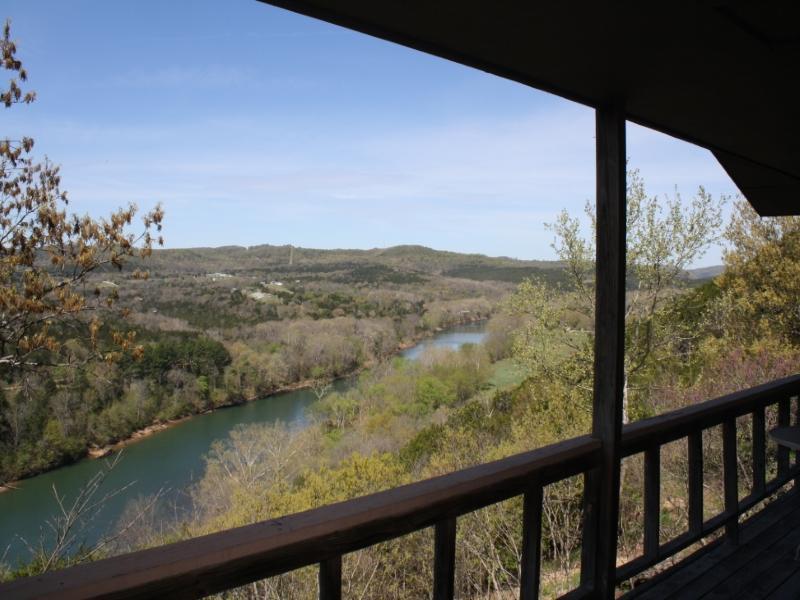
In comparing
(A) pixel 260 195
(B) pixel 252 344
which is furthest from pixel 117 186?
(A) pixel 260 195

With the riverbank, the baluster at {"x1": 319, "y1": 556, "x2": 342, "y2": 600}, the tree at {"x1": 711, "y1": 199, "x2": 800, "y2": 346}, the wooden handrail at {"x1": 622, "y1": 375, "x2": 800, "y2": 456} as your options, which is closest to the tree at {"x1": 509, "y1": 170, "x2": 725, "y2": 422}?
the tree at {"x1": 711, "y1": 199, "x2": 800, "y2": 346}

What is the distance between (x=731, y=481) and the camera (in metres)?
2.38

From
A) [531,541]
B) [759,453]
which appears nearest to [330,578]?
[531,541]

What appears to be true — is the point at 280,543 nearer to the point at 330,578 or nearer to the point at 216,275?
the point at 330,578

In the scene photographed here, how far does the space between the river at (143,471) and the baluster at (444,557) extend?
10288 millimetres

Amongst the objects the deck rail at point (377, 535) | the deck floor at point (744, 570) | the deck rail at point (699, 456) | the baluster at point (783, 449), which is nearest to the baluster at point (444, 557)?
the deck rail at point (377, 535)

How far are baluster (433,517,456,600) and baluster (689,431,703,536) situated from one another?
1339mm

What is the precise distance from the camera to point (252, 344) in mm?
21000

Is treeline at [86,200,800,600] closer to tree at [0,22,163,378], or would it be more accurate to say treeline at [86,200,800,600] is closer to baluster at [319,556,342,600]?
tree at [0,22,163,378]

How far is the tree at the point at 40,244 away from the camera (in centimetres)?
539

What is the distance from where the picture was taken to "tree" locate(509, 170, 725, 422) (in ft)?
41.4

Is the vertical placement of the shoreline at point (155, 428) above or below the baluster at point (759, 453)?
below

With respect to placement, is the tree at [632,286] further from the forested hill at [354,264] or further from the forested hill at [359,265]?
the forested hill at [354,264]

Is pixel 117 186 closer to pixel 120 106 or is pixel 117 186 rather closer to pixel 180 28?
pixel 120 106
